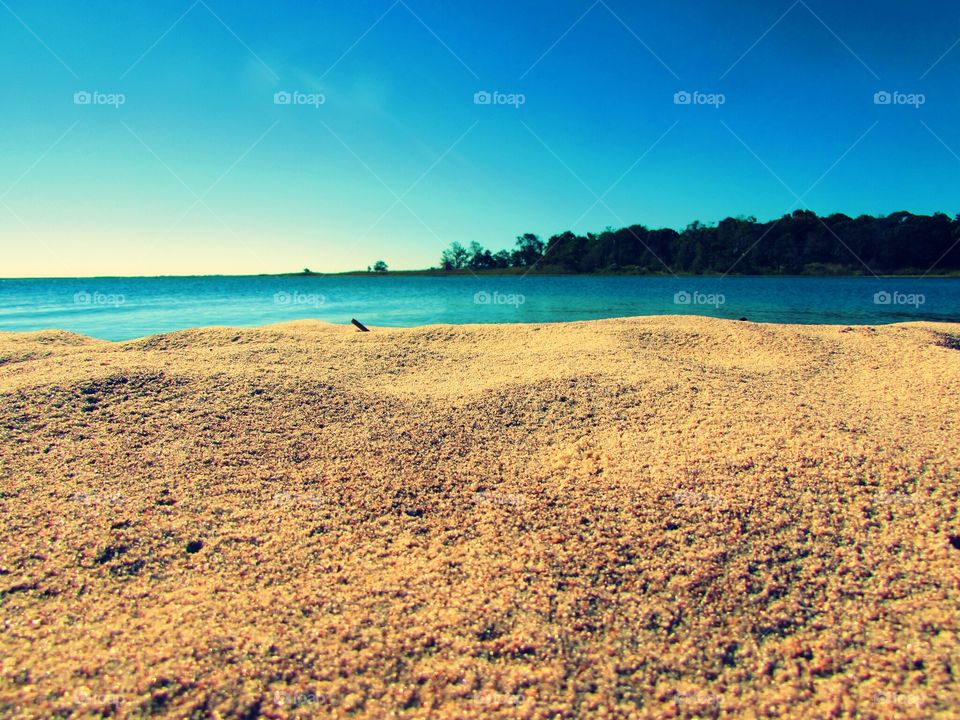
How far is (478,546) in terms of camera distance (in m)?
2.34

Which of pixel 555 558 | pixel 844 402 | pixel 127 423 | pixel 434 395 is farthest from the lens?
pixel 434 395

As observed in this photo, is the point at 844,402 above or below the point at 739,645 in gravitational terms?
above

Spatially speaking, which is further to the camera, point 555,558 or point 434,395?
point 434,395

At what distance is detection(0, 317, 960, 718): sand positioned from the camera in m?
Result: 1.63

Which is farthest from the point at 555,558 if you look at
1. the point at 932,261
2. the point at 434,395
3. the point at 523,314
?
the point at 932,261

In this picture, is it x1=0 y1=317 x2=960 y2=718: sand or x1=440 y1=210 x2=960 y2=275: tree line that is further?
x1=440 y1=210 x2=960 y2=275: tree line

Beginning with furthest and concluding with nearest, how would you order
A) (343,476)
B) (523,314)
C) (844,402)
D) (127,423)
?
(523,314) < (844,402) < (127,423) < (343,476)

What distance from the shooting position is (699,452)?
3.07 m

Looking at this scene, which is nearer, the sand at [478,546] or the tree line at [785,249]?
the sand at [478,546]

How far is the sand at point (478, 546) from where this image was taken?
1628 millimetres

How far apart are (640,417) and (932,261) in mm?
62193

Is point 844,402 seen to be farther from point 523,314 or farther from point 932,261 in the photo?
point 932,261

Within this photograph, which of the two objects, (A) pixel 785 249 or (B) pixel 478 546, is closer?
(B) pixel 478 546

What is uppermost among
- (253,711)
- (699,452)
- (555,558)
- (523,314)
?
(523,314)
